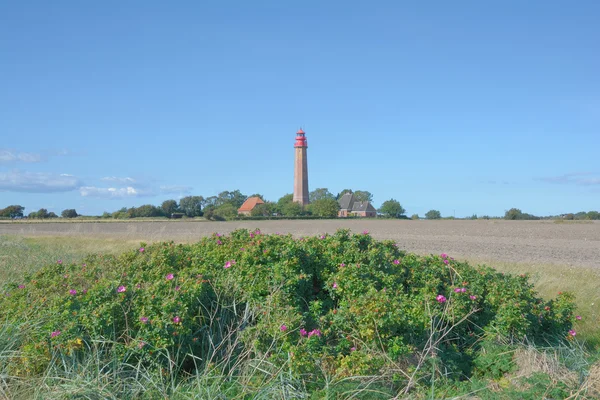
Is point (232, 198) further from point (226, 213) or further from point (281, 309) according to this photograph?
point (281, 309)

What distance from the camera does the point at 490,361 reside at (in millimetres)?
5062

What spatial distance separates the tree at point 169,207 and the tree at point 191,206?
226 centimetres

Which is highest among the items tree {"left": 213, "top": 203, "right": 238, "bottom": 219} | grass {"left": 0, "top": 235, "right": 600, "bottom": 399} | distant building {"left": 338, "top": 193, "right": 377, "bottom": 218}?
distant building {"left": 338, "top": 193, "right": 377, "bottom": 218}

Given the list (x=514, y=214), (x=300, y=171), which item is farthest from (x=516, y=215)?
(x=300, y=171)

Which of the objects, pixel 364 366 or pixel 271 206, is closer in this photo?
pixel 364 366

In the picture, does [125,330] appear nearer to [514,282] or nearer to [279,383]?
[279,383]

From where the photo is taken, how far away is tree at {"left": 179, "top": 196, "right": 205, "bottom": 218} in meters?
101

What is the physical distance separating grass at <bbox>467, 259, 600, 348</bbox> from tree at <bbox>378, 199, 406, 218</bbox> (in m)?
115

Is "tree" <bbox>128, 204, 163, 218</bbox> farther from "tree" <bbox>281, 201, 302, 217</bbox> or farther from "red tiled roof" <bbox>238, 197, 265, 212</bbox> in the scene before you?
"red tiled roof" <bbox>238, 197, 265, 212</bbox>

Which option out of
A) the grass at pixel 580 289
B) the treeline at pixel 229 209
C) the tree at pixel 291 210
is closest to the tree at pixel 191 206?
the treeline at pixel 229 209

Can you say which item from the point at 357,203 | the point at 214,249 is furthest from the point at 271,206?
the point at 214,249

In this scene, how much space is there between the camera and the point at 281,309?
513 cm

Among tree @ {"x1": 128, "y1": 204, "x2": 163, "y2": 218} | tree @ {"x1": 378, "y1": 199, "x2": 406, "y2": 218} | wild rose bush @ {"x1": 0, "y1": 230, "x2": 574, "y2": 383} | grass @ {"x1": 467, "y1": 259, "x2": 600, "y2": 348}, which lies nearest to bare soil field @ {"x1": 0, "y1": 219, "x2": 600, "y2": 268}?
grass @ {"x1": 467, "y1": 259, "x2": 600, "y2": 348}

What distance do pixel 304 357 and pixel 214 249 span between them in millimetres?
2603
